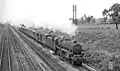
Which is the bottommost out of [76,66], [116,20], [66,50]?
[76,66]

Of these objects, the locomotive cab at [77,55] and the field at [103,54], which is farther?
the locomotive cab at [77,55]

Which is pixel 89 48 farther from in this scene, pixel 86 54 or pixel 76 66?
pixel 76 66

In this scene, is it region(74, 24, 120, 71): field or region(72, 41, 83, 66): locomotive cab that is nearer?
region(74, 24, 120, 71): field

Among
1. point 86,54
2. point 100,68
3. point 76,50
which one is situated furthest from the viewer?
point 86,54

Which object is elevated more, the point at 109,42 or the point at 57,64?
the point at 109,42

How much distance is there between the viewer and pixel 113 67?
15.7 m

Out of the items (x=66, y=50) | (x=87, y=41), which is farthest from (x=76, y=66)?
(x=87, y=41)

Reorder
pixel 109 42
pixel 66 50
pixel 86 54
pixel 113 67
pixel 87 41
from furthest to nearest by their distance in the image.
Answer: pixel 87 41, pixel 109 42, pixel 86 54, pixel 66 50, pixel 113 67

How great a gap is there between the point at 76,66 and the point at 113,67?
4.63 metres

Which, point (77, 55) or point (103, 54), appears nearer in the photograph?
point (77, 55)

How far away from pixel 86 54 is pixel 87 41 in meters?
7.65

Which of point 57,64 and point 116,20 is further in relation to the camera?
point 116,20

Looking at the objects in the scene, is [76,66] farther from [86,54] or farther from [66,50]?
[86,54]

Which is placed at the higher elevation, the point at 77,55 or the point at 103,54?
the point at 77,55
